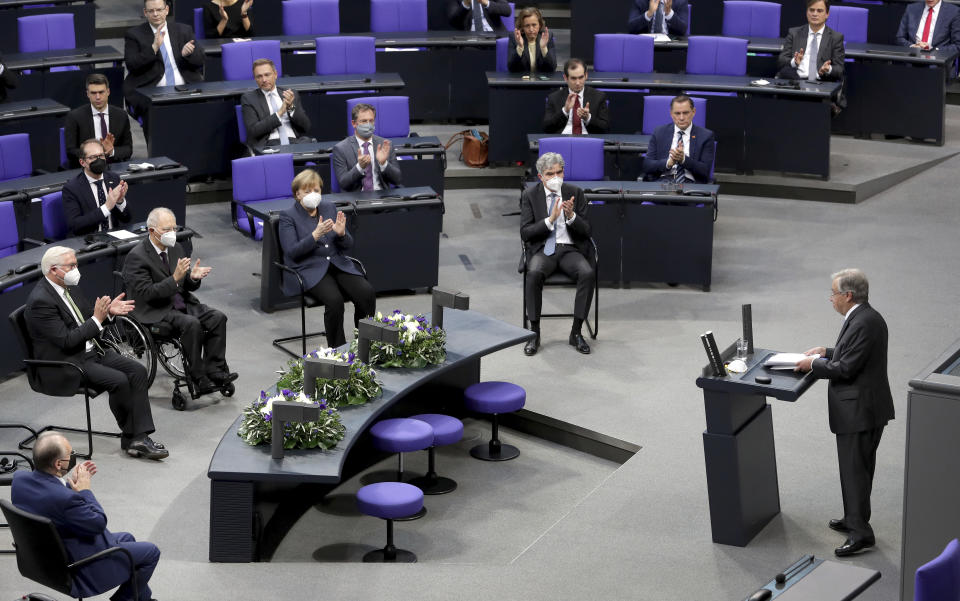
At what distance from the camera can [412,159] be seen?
1245 cm

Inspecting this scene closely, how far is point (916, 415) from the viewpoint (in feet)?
20.7

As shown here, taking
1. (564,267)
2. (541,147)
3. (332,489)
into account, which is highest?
(541,147)

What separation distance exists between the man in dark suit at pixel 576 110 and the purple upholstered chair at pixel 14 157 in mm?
4696

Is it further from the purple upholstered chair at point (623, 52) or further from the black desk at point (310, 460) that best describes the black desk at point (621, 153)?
the black desk at point (310, 460)

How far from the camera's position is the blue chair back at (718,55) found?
46.0ft

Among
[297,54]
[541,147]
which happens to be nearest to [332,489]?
[541,147]

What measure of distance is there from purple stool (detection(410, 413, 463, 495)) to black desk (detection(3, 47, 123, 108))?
6706 millimetres

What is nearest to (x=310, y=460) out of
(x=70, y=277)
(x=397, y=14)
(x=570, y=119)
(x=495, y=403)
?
(x=495, y=403)

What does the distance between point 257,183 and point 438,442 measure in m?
3.67

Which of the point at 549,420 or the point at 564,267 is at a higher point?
the point at 564,267

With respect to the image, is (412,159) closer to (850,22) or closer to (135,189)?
(135,189)

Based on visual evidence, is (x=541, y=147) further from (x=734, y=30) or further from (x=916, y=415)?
(x=916, y=415)

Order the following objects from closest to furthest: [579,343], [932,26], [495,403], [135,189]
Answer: [495,403], [579,343], [135,189], [932,26]

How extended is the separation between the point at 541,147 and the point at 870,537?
18.0 ft
